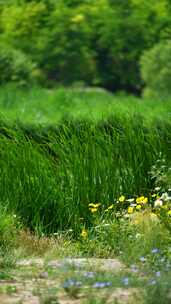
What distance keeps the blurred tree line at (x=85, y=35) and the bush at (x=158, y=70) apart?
8.61 feet

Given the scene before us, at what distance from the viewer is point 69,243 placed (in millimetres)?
7652

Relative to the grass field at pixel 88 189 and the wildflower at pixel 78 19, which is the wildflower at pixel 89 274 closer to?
the grass field at pixel 88 189

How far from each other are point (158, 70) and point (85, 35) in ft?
18.4

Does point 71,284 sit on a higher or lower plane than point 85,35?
higher

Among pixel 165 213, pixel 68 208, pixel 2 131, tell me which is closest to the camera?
pixel 165 213

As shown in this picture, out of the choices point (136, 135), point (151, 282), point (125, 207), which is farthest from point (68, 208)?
point (151, 282)

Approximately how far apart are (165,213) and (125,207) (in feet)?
5.19

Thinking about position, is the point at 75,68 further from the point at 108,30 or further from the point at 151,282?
the point at 151,282

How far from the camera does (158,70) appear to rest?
1042 inches

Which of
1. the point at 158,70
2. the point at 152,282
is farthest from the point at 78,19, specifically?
the point at 152,282

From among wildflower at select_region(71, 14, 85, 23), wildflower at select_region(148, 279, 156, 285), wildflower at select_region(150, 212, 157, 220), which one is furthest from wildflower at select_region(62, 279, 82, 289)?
wildflower at select_region(71, 14, 85, 23)

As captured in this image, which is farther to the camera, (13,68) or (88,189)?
(13,68)

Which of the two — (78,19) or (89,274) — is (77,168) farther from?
(78,19)

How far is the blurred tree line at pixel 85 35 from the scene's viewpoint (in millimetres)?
30469
